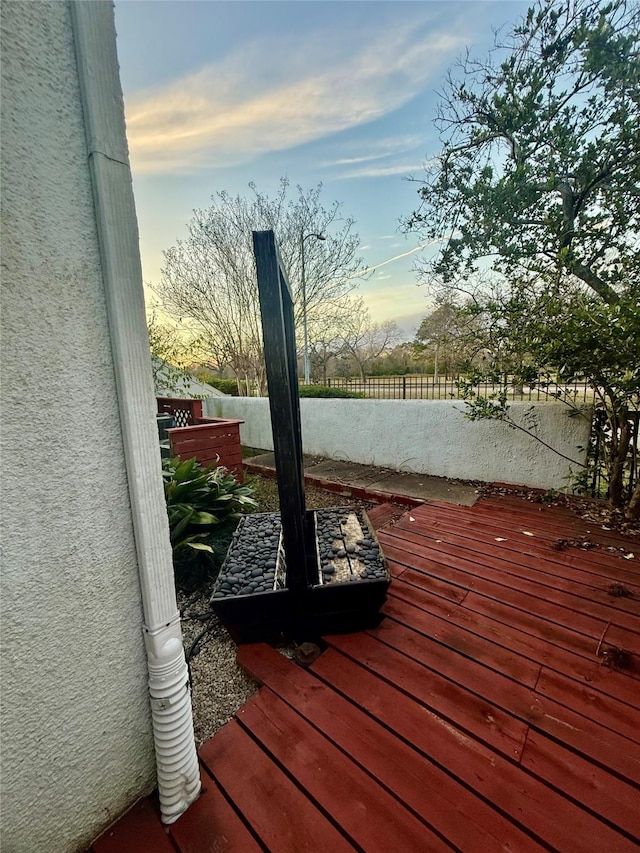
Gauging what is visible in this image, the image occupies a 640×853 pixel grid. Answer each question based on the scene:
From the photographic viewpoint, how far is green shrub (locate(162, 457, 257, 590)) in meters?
2.48

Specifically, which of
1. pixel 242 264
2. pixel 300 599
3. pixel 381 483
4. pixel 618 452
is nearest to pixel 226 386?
pixel 242 264

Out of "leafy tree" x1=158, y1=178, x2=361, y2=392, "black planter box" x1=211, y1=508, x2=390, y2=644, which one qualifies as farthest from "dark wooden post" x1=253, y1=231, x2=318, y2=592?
"leafy tree" x1=158, y1=178, x2=361, y2=392

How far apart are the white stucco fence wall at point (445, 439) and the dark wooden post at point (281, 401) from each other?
2898 millimetres

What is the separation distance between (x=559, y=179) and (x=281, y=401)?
13.4 ft

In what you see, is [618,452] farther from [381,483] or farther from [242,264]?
[242,264]

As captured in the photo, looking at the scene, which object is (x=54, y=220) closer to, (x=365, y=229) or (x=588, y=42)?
(x=588, y=42)

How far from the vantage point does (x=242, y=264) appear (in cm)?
950

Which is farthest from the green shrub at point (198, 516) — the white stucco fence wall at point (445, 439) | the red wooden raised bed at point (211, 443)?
the white stucco fence wall at point (445, 439)

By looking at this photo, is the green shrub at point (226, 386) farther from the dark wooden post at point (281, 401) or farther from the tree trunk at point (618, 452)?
the dark wooden post at point (281, 401)

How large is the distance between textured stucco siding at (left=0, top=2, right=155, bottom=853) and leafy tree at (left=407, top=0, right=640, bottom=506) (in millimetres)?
2958

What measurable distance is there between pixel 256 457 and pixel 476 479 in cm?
352

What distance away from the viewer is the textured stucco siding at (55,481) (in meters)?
0.74

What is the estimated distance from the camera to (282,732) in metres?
1.26

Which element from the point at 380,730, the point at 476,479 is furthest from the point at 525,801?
the point at 476,479
